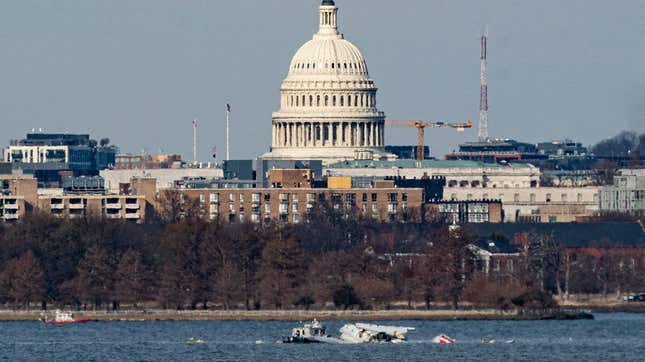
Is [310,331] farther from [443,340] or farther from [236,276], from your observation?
[236,276]

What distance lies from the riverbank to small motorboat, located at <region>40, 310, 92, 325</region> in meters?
1.10

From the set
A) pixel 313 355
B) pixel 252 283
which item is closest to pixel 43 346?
pixel 313 355

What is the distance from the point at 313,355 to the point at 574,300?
40246 mm

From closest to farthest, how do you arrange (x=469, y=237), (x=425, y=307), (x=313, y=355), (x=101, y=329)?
(x=313, y=355), (x=101, y=329), (x=425, y=307), (x=469, y=237)

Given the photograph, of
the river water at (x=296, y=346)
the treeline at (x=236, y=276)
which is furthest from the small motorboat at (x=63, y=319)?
the treeline at (x=236, y=276)

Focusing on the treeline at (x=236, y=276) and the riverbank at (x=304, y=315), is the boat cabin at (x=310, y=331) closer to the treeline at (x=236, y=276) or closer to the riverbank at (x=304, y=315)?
the riverbank at (x=304, y=315)

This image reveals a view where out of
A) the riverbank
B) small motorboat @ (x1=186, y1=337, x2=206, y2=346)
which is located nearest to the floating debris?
small motorboat @ (x1=186, y1=337, x2=206, y2=346)

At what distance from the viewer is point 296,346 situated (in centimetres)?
15825

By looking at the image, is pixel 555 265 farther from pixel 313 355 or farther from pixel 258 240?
pixel 313 355

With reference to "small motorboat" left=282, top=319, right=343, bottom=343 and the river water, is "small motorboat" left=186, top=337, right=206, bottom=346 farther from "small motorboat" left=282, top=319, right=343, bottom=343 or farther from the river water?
"small motorboat" left=282, top=319, right=343, bottom=343

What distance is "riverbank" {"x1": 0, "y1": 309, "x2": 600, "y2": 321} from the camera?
586ft

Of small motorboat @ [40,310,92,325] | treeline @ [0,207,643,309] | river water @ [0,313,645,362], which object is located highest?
treeline @ [0,207,643,309]

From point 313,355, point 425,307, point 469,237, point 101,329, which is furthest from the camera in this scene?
point 469,237

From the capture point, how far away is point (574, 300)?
191 metres
